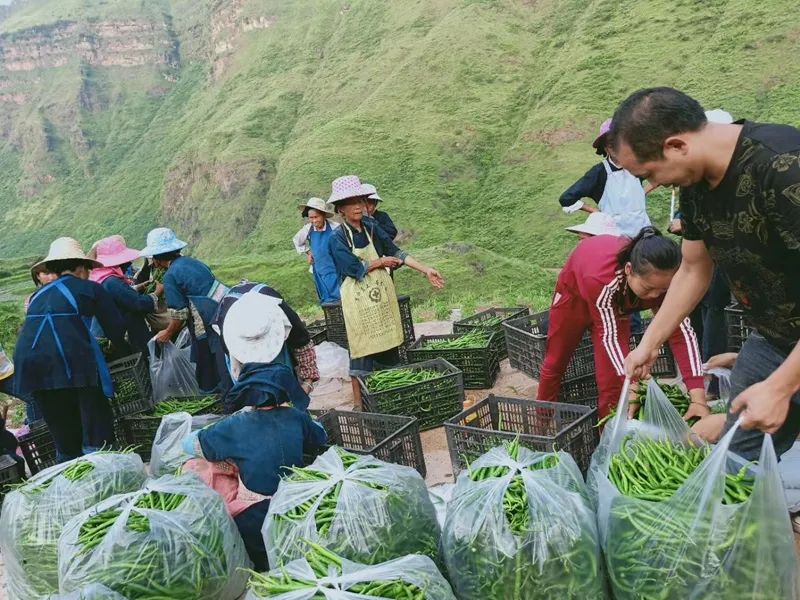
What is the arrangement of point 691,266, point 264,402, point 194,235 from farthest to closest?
point 194,235
point 264,402
point 691,266

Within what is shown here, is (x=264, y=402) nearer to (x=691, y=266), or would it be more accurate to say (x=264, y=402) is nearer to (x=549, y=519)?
(x=549, y=519)

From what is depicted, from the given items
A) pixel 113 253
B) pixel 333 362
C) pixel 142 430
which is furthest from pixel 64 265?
pixel 333 362

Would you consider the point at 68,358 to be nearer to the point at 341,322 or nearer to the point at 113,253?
the point at 113,253

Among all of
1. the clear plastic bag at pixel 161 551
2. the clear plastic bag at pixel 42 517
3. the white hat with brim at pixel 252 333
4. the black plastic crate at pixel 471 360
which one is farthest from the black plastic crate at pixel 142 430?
the clear plastic bag at pixel 161 551

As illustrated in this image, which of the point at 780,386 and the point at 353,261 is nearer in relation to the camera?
the point at 780,386

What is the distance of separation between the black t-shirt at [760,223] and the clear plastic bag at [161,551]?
2.40 m

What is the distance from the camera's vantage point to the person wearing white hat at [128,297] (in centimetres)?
567

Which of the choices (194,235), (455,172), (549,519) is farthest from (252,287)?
(194,235)

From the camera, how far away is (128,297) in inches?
220

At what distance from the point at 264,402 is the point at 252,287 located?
123 centimetres

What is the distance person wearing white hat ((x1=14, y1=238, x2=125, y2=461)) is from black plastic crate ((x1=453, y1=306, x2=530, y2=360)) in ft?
10.6

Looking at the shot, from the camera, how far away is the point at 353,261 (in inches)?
206

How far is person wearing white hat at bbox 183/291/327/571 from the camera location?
3.33m

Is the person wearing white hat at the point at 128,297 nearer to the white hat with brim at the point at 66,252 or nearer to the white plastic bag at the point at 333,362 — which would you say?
the white hat with brim at the point at 66,252
